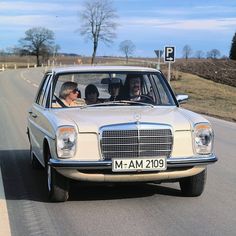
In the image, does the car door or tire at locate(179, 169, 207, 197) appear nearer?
tire at locate(179, 169, 207, 197)

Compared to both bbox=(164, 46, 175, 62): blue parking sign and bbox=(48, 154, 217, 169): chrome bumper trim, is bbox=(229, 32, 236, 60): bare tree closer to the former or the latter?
bbox=(164, 46, 175, 62): blue parking sign

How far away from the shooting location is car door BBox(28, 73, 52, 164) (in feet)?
23.8

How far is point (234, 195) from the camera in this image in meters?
7.03

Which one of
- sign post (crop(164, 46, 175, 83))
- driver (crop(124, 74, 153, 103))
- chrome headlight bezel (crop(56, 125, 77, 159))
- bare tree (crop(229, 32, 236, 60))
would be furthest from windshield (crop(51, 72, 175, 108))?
bare tree (crop(229, 32, 236, 60))

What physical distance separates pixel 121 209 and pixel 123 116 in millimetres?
1050

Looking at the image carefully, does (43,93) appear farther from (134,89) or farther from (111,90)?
(134,89)

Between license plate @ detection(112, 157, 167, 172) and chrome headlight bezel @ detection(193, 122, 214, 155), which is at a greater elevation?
chrome headlight bezel @ detection(193, 122, 214, 155)

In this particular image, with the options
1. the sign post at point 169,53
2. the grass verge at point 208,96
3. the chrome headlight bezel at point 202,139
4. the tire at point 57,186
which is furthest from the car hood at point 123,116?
the sign post at point 169,53

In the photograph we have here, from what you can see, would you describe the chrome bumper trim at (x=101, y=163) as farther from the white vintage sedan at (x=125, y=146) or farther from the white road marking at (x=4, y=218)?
the white road marking at (x=4, y=218)

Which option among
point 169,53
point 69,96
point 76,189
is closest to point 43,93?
point 69,96

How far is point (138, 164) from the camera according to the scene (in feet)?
20.2

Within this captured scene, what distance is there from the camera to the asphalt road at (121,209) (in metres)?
5.54

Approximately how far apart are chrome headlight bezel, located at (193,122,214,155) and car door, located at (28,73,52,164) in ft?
5.77

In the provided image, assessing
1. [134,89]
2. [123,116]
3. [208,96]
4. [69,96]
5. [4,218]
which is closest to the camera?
[4,218]
